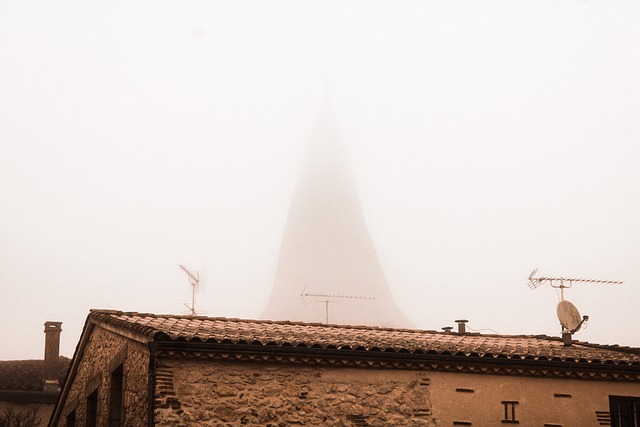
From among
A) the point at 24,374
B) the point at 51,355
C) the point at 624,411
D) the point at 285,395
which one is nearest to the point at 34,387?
the point at 24,374

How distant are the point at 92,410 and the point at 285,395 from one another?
5.40m

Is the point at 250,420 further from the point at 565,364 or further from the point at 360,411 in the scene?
A: the point at 565,364

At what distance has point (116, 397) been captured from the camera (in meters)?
15.8

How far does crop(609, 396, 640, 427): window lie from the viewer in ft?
51.5

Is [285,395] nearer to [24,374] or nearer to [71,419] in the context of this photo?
[71,419]

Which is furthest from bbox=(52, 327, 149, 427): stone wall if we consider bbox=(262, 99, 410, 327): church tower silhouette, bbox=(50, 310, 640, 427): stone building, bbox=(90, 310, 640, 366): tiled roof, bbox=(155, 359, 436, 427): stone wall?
bbox=(262, 99, 410, 327): church tower silhouette

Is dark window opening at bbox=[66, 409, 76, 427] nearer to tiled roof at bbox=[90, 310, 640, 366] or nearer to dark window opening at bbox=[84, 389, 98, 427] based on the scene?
dark window opening at bbox=[84, 389, 98, 427]

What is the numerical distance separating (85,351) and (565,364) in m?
9.64

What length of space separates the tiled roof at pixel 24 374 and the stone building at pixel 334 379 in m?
12.8

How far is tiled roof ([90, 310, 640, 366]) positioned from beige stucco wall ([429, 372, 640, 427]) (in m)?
0.43

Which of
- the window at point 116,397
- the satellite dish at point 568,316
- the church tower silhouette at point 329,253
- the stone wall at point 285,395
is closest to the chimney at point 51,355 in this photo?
the window at point 116,397

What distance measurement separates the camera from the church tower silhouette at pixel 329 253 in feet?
236

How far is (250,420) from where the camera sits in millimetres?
13586

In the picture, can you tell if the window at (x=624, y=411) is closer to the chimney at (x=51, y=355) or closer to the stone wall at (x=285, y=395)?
the stone wall at (x=285, y=395)
